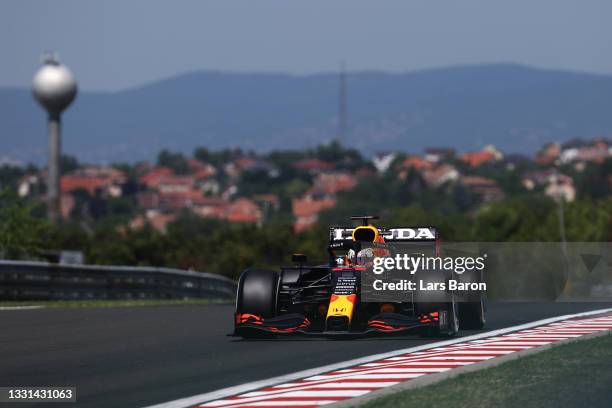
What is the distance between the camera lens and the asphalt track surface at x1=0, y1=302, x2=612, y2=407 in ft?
44.9

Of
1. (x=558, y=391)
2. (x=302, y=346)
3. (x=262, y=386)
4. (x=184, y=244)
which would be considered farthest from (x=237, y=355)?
(x=184, y=244)

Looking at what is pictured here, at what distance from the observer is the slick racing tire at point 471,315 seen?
66.2ft

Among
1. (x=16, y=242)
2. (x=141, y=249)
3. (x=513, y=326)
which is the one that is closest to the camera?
(x=513, y=326)

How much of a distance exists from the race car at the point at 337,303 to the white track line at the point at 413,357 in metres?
0.55

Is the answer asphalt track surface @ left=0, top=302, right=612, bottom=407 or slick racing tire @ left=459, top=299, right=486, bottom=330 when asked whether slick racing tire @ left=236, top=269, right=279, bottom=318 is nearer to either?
asphalt track surface @ left=0, top=302, right=612, bottom=407

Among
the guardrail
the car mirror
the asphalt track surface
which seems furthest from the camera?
the guardrail

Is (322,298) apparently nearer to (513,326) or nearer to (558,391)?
(513,326)

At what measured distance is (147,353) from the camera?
16.8 meters

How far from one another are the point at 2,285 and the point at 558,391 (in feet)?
65.5

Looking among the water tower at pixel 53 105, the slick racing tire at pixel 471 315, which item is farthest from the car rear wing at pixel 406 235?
the water tower at pixel 53 105

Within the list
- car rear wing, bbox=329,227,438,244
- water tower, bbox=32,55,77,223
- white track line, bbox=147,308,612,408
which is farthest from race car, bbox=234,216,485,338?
water tower, bbox=32,55,77,223

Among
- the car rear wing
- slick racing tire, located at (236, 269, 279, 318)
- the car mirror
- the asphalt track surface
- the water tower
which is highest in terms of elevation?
the water tower

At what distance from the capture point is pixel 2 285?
3056 cm

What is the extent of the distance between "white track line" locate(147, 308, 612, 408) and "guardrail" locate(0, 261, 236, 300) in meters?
13.0
